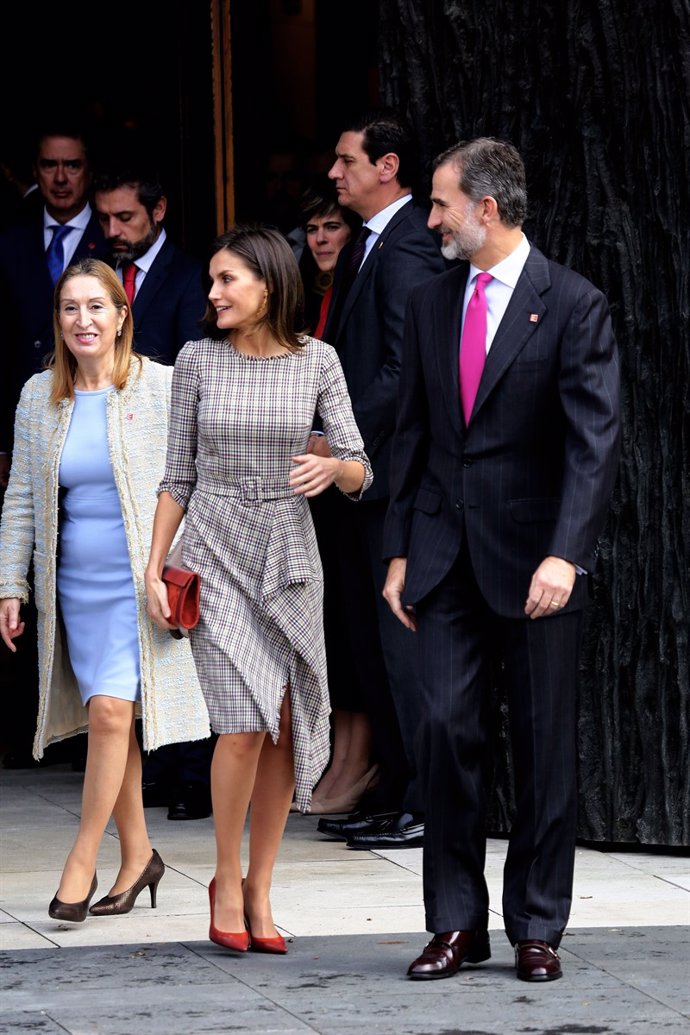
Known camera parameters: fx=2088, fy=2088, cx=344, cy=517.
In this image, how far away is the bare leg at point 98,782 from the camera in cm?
559

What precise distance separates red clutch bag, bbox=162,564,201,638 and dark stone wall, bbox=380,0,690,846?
1.82m

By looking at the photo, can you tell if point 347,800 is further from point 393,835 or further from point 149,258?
point 149,258

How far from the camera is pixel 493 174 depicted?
5000mm

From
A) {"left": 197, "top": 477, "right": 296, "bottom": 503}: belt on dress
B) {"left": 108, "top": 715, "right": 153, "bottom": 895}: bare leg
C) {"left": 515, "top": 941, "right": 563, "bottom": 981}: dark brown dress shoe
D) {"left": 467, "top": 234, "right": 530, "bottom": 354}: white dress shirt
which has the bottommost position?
{"left": 515, "top": 941, "right": 563, "bottom": 981}: dark brown dress shoe

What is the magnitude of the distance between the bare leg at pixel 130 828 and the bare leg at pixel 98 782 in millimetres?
138

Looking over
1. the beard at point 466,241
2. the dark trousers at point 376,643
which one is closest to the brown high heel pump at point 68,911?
the dark trousers at point 376,643

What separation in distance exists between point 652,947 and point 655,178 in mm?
2429

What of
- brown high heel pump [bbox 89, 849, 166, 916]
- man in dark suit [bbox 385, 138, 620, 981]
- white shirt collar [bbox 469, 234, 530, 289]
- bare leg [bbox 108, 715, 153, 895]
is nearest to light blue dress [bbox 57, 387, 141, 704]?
bare leg [bbox 108, 715, 153, 895]

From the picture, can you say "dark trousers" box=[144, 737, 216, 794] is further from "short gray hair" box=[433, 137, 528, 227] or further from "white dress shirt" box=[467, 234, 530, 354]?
"short gray hair" box=[433, 137, 528, 227]

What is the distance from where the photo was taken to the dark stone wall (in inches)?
252

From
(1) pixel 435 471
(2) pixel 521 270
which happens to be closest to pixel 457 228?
(2) pixel 521 270

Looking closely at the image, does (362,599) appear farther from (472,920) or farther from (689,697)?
(472,920)

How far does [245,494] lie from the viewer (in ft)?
17.3

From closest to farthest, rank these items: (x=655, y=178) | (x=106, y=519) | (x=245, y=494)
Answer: (x=245, y=494)
(x=106, y=519)
(x=655, y=178)
